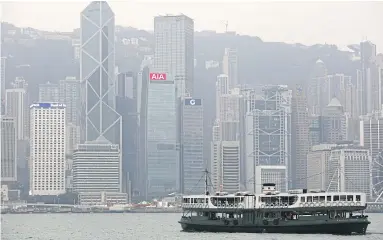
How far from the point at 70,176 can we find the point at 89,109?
1599cm

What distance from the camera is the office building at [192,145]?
604 ft

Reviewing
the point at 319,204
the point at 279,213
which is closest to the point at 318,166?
the point at 279,213

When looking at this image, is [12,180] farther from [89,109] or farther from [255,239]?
[255,239]

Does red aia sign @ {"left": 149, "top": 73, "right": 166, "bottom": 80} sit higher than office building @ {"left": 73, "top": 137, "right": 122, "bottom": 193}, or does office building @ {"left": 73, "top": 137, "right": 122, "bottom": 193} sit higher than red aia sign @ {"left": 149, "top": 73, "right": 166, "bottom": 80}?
red aia sign @ {"left": 149, "top": 73, "right": 166, "bottom": 80}

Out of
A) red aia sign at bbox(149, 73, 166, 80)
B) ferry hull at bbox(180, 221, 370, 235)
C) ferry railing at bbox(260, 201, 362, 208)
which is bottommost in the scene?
ferry hull at bbox(180, 221, 370, 235)

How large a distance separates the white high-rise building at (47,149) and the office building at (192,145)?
22.3 meters

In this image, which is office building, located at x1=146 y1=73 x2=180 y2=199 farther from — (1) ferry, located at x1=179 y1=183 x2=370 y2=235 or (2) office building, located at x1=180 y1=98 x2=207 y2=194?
(1) ferry, located at x1=179 y1=183 x2=370 y2=235

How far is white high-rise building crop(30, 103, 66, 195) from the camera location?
605 ft

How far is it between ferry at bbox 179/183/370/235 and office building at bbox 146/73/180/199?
117971mm

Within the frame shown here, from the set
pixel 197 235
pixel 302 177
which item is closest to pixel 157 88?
pixel 302 177

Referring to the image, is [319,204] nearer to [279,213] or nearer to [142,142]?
[279,213]

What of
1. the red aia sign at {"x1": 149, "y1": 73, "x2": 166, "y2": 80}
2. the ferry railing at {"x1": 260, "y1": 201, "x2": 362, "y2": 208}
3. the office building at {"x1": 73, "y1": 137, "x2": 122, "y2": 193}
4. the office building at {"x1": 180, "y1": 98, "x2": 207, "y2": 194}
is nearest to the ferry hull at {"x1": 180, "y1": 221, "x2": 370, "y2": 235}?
the ferry railing at {"x1": 260, "y1": 201, "x2": 362, "y2": 208}

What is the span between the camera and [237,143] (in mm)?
186625

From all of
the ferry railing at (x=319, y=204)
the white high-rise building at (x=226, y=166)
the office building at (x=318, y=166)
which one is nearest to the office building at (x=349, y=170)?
the office building at (x=318, y=166)
